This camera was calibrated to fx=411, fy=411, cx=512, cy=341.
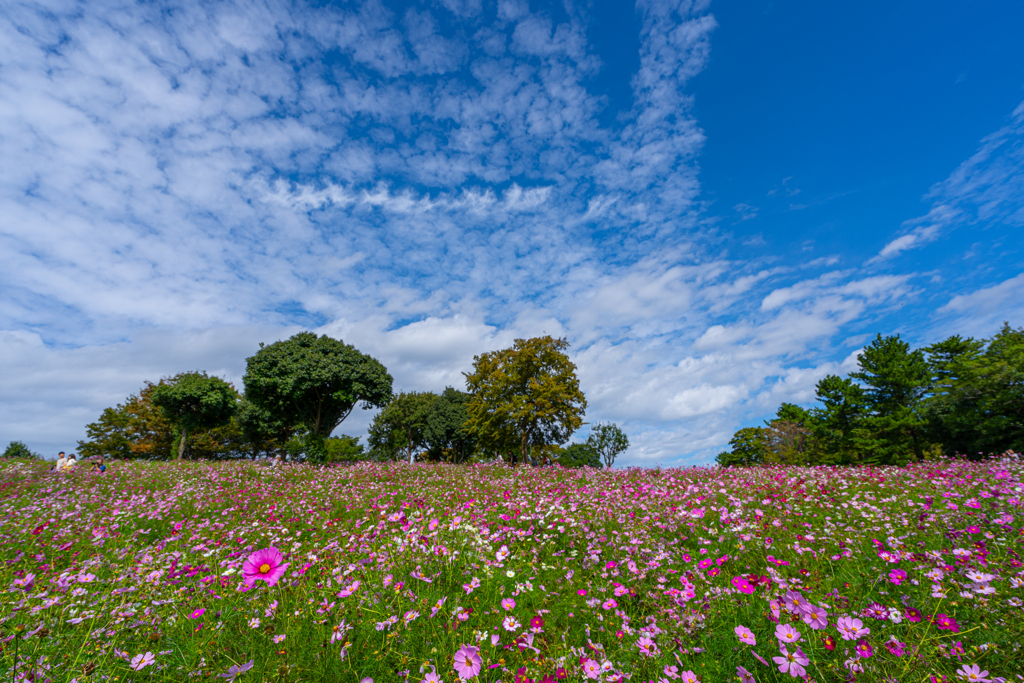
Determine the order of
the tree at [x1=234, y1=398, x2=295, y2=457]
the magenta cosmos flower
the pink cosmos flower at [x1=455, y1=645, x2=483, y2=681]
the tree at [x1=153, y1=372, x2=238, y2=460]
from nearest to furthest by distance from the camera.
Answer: the magenta cosmos flower → the pink cosmos flower at [x1=455, y1=645, x2=483, y2=681] → the tree at [x1=153, y1=372, x2=238, y2=460] → the tree at [x1=234, y1=398, x2=295, y2=457]

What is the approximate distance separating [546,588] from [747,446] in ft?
155

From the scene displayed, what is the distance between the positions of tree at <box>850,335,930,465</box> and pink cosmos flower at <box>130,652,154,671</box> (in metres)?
40.0

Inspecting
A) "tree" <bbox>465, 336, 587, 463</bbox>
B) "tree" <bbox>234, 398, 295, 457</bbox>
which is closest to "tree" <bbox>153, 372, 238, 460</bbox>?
"tree" <bbox>234, 398, 295, 457</bbox>

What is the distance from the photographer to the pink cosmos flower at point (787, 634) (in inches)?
85.8

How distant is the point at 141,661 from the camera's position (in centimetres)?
256

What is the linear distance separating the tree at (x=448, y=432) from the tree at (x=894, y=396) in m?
33.4

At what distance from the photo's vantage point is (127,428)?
3697 centimetres

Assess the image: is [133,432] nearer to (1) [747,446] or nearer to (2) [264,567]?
(2) [264,567]

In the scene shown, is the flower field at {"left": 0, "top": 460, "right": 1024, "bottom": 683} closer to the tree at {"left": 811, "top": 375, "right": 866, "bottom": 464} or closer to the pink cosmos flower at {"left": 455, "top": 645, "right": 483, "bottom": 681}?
the pink cosmos flower at {"left": 455, "top": 645, "right": 483, "bottom": 681}

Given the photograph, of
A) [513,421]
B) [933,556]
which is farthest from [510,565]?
[513,421]

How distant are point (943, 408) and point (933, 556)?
33.2m

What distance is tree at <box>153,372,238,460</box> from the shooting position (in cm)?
2617

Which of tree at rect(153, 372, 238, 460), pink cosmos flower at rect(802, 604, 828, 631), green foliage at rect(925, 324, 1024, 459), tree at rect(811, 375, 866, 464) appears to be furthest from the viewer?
tree at rect(811, 375, 866, 464)

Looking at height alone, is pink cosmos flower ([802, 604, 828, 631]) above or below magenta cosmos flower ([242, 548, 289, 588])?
below
